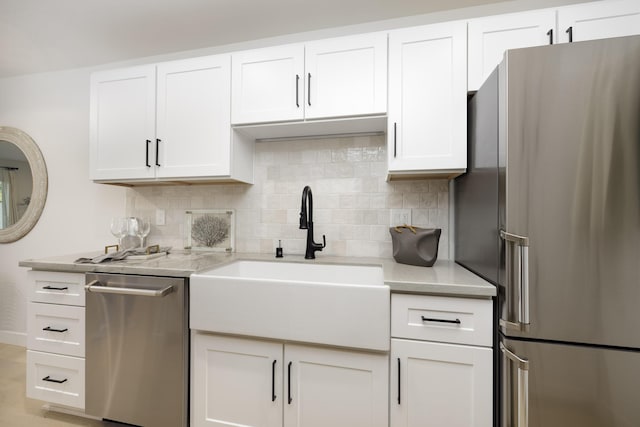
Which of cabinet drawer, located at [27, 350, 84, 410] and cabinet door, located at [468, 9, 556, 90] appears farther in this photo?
cabinet drawer, located at [27, 350, 84, 410]

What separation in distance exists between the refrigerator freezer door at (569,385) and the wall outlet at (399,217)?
0.91 m

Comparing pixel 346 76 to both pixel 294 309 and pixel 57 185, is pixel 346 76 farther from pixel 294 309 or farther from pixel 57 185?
pixel 57 185

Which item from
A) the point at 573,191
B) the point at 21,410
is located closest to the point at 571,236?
the point at 573,191

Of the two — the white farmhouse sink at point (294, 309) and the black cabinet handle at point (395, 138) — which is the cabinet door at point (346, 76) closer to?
the black cabinet handle at point (395, 138)

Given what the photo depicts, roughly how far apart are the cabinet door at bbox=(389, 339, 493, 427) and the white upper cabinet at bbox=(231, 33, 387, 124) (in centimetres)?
120

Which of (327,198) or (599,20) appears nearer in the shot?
(599,20)

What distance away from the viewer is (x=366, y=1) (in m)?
1.66

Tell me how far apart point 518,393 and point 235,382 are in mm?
1172

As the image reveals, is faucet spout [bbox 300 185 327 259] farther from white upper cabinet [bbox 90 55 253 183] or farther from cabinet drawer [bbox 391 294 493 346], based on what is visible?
cabinet drawer [bbox 391 294 493 346]

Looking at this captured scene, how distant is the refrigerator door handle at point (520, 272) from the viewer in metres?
0.96

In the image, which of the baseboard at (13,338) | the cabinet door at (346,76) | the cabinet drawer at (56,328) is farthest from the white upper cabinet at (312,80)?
the baseboard at (13,338)

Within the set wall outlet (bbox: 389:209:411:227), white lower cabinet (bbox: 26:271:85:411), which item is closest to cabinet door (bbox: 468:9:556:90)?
wall outlet (bbox: 389:209:411:227)

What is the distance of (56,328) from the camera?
157 centimetres

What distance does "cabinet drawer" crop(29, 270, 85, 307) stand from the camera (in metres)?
1.53
